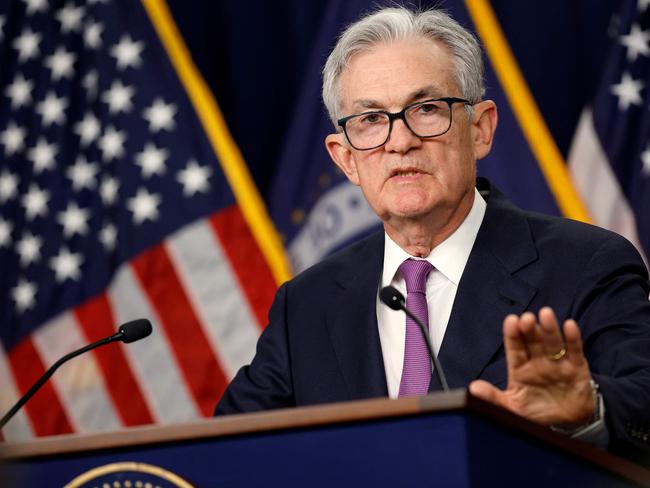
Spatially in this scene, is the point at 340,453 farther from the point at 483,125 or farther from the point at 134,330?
the point at 483,125

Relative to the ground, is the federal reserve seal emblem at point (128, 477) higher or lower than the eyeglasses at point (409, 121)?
lower

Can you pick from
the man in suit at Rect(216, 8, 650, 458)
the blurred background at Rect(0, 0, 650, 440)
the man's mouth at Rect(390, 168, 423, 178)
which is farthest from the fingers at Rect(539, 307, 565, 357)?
the blurred background at Rect(0, 0, 650, 440)

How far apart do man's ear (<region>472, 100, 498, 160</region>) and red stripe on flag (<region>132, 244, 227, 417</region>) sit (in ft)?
6.30

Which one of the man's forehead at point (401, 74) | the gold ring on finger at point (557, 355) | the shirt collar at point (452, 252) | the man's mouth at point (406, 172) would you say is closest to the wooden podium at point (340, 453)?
the gold ring on finger at point (557, 355)

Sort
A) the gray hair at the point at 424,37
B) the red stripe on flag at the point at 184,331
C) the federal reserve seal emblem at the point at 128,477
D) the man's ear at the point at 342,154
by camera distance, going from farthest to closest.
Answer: the red stripe on flag at the point at 184,331
the man's ear at the point at 342,154
the gray hair at the point at 424,37
the federal reserve seal emblem at the point at 128,477

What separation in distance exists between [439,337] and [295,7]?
3.26 m

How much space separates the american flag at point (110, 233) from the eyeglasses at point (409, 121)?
6.00 feet

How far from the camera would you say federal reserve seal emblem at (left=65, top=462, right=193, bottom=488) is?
1562 millimetres

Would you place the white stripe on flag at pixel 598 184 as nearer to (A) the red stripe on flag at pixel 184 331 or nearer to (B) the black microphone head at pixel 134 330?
(A) the red stripe on flag at pixel 184 331

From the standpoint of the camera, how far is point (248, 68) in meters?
5.42

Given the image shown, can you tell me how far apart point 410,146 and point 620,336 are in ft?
2.27

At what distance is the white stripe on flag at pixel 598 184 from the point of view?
162 inches

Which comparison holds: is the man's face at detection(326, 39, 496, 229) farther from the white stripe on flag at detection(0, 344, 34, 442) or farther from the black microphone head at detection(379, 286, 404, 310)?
the white stripe on flag at detection(0, 344, 34, 442)

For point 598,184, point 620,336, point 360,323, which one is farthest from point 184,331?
point 620,336
